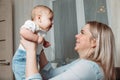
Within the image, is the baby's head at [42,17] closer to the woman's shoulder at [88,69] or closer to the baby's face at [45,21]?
the baby's face at [45,21]

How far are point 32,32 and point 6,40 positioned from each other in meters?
1.68

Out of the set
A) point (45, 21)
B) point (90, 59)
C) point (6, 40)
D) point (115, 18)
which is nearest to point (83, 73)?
point (90, 59)

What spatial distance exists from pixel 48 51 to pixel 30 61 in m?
1.48

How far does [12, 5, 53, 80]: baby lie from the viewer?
1.15 meters

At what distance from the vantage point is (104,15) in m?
2.10

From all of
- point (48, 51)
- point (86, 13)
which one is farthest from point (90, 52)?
point (48, 51)

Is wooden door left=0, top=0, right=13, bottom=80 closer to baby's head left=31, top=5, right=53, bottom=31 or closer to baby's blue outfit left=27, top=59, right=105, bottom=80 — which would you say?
baby's head left=31, top=5, right=53, bottom=31

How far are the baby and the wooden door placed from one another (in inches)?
57.6

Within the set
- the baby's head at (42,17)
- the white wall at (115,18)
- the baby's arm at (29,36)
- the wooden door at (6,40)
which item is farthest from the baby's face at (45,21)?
the wooden door at (6,40)

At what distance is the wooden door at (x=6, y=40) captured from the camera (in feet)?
8.80

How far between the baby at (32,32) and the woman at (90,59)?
49mm

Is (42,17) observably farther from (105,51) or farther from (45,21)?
(105,51)

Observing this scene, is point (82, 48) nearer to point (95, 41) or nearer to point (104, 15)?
point (95, 41)

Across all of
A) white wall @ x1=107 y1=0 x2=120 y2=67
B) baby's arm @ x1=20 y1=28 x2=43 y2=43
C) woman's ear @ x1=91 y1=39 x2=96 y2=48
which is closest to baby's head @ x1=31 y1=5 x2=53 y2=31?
baby's arm @ x1=20 y1=28 x2=43 y2=43
